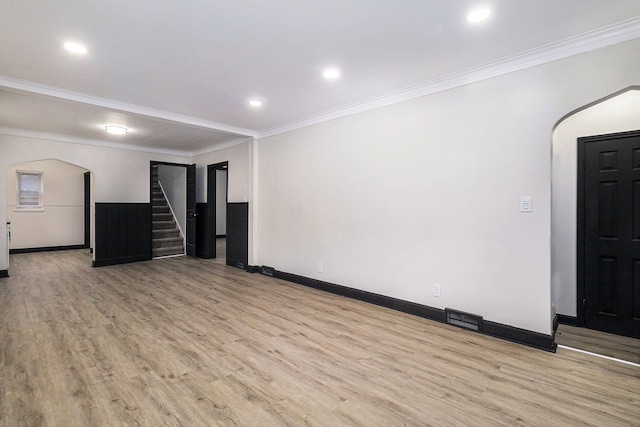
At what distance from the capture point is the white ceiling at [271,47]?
223 cm

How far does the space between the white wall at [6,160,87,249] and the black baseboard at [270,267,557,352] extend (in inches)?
285

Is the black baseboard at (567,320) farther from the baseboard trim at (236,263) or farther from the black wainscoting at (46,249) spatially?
the black wainscoting at (46,249)

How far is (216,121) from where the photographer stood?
5180mm

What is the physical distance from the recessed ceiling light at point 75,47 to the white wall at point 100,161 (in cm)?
438

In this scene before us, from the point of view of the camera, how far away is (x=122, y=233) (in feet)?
23.0

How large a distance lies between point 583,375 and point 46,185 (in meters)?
11.4

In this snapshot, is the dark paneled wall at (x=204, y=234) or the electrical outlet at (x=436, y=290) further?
the dark paneled wall at (x=204, y=234)

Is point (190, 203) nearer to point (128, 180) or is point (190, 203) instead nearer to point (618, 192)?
point (128, 180)

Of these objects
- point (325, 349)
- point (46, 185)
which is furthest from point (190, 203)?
point (325, 349)

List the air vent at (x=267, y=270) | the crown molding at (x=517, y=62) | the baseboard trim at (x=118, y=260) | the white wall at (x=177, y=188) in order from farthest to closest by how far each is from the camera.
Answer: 1. the white wall at (x=177, y=188)
2. the baseboard trim at (x=118, y=260)
3. the air vent at (x=267, y=270)
4. the crown molding at (x=517, y=62)

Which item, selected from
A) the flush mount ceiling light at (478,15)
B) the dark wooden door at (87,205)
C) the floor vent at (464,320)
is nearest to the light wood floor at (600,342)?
the floor vent at (464,320)

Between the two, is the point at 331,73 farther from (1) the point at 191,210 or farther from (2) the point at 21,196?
(2) the point at 21,196

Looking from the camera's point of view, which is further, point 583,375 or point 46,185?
point 46,185

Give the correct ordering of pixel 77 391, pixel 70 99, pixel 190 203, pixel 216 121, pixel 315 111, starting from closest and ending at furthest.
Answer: pixel 77 391 < pixel 70 99 < pixel 315 111 < pixel 216 121 < pixel 190 203
